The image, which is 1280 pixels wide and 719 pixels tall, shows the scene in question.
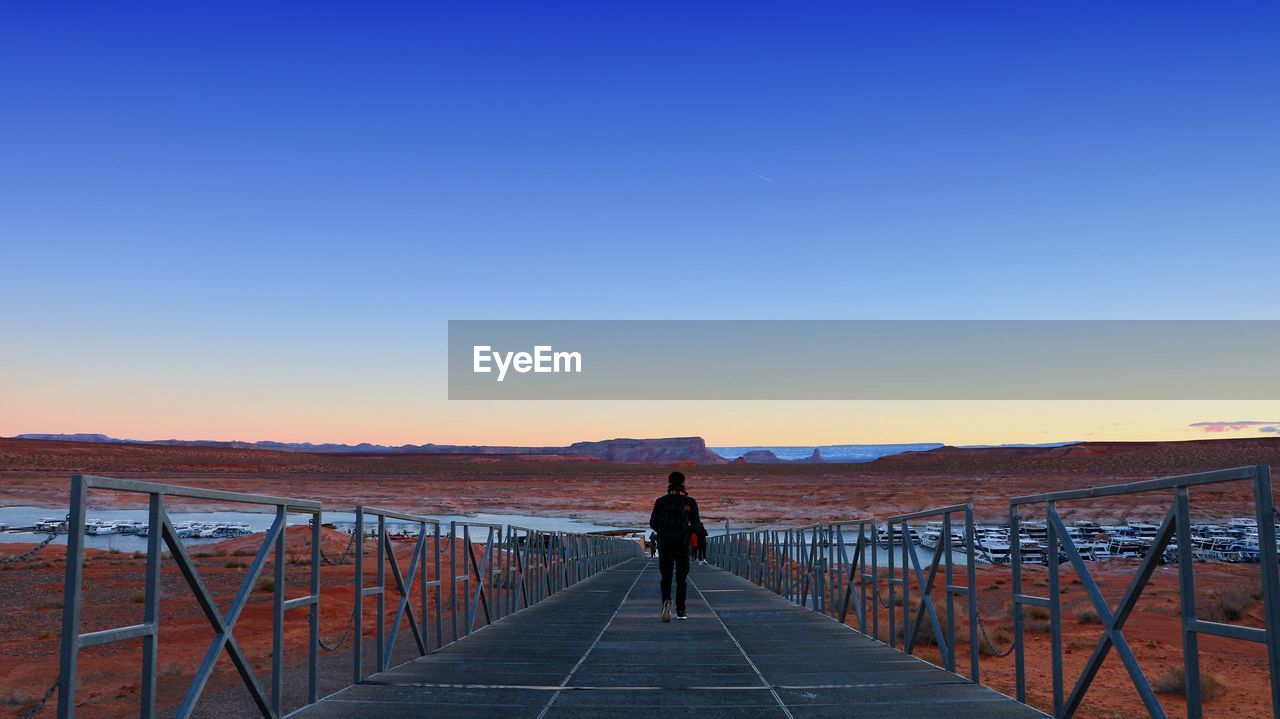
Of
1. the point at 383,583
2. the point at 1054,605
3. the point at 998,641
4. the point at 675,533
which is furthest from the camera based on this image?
the point at 998,641

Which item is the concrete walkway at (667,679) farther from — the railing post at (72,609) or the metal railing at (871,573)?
the railing post at (72,609)

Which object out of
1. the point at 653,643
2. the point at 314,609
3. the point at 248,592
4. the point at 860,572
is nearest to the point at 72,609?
the point at 248,592

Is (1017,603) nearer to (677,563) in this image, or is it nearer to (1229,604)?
(677,563)

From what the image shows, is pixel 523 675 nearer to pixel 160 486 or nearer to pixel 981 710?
pixel 981 710

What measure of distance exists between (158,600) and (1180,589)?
4298mm

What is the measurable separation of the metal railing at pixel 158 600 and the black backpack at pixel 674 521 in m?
6.07

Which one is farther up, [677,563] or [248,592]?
[248,592]

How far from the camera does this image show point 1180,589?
414cm

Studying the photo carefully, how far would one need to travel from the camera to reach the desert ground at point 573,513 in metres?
13.7

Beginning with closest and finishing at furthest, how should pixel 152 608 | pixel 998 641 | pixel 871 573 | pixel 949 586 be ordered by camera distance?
pixel 152 608
pixel 949 586
pixel 871 573
pixel 998 641

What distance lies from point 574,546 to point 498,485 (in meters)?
97.2

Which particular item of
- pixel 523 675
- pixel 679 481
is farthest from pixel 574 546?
pixel 523 675

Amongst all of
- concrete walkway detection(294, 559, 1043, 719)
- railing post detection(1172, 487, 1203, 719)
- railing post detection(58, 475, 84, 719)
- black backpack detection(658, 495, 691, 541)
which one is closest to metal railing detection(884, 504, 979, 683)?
concrete walkway detection(294, 559, 1043, 719)

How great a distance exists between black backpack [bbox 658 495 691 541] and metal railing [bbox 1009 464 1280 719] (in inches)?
224
